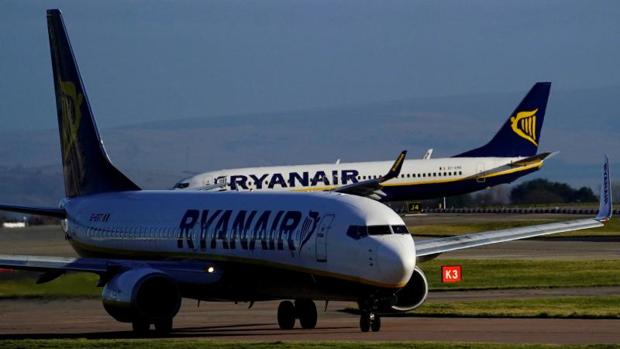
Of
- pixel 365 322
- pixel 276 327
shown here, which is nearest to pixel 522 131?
pixel 276 327

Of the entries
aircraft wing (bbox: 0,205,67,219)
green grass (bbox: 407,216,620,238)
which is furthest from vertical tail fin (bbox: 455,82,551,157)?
aircraft wing (bbox: 0,205,67,219)

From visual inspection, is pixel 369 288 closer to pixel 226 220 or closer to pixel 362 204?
pixel 362 204

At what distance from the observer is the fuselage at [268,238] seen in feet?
114

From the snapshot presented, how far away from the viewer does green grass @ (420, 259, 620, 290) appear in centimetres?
5400

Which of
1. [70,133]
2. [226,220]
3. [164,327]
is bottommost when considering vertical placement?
[164,327]

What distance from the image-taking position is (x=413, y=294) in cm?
3838

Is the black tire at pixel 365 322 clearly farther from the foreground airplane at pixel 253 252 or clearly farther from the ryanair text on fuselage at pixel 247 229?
the ryanair text on fuselage at pixel 247 229

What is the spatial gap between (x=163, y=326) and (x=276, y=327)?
3.85 m

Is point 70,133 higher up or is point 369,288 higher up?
point 70,133

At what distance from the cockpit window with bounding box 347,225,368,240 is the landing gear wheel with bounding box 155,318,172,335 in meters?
5.59

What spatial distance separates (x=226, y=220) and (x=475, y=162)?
71.8 m

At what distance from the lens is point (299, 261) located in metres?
36.4

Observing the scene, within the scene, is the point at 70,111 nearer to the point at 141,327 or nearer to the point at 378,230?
the point at 141,327

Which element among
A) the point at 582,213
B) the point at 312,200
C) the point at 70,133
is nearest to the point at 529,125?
the point at 582,213
